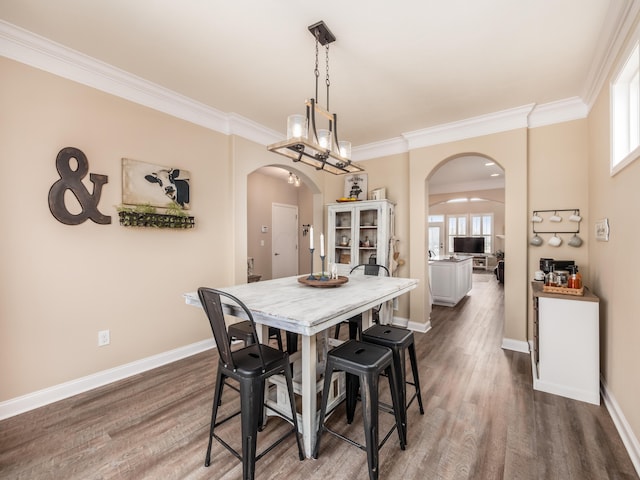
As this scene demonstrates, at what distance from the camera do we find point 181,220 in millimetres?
2996

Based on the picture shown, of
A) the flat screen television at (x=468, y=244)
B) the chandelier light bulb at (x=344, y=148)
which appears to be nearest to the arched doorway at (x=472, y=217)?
the flat screen television at (x=468, y=244)

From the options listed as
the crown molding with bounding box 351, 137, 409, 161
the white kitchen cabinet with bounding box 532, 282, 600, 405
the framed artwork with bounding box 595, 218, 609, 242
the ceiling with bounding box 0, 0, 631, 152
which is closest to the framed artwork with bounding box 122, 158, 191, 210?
the ceiling with bounding box 0, 0, 631, 152

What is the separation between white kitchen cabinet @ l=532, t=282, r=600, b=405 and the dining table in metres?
1.16

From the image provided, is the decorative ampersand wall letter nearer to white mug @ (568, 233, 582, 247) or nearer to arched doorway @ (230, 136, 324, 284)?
arched doorway @ (230, 136, 324, 284)

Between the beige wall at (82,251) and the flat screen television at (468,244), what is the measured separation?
30.6 ft

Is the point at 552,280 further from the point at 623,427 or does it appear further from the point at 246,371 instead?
the point at 246,371

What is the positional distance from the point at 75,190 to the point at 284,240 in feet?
15.0

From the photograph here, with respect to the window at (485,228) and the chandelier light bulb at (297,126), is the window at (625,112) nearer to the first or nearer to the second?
the chandelier light bulb at (297,126)

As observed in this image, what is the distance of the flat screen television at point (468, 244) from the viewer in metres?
10.0

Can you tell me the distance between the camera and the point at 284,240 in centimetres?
674

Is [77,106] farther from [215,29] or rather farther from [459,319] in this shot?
[459,319]

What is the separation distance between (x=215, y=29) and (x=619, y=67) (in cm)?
273

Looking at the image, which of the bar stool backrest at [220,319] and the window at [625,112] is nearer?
the bar stool backrest at [220,319]

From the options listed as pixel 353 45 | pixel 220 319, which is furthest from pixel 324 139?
pixel 220 319
